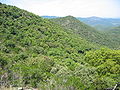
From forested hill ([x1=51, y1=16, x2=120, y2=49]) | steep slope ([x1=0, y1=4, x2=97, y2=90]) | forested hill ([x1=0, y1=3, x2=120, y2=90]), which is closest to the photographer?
forested hill ([x1=0, y1=3, x2=120, y2=90])

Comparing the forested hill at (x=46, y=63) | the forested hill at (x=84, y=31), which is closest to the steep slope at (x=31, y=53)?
the forested hill at (x=46, y=63)

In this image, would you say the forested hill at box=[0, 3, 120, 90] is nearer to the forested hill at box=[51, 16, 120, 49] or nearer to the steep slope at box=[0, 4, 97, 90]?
the steep slope at box=[0, 4, 97, 90]

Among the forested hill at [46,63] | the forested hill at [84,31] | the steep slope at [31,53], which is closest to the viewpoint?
the forested hill at [46,63]

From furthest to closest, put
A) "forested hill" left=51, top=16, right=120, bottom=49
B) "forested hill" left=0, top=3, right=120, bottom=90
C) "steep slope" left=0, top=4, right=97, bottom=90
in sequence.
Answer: "forested hill" left=51, top=16, right=120, bottom=49, "steep slope" left=0, top=4, right=97, bottom=90, "forested hill" left=0, top=3, right=120, bottom=90

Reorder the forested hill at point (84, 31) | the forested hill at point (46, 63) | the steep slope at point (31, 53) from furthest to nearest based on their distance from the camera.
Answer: the forested hill at point (84, 31) → the steep slope at point (31, 53) → the forested hill at point (46, 63)

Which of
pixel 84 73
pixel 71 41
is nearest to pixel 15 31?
pixel 71 41

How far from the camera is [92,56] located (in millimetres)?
29531

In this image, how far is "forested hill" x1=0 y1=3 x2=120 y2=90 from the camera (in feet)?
52.1

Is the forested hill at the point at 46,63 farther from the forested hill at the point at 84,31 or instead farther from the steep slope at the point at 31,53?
the forested hill at the point at 84,31

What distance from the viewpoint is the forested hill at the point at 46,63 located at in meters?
15.9

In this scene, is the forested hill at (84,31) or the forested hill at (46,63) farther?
the forested hill at (84,31)

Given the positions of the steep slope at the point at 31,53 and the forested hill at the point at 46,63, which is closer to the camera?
the forested hill at the point at 46,63

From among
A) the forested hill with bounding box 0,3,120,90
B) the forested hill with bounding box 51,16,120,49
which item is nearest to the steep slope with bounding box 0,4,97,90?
the forested hill with bounding box 0,3,120,90

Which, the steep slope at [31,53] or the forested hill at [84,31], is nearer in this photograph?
the steep slope at [31,53]
